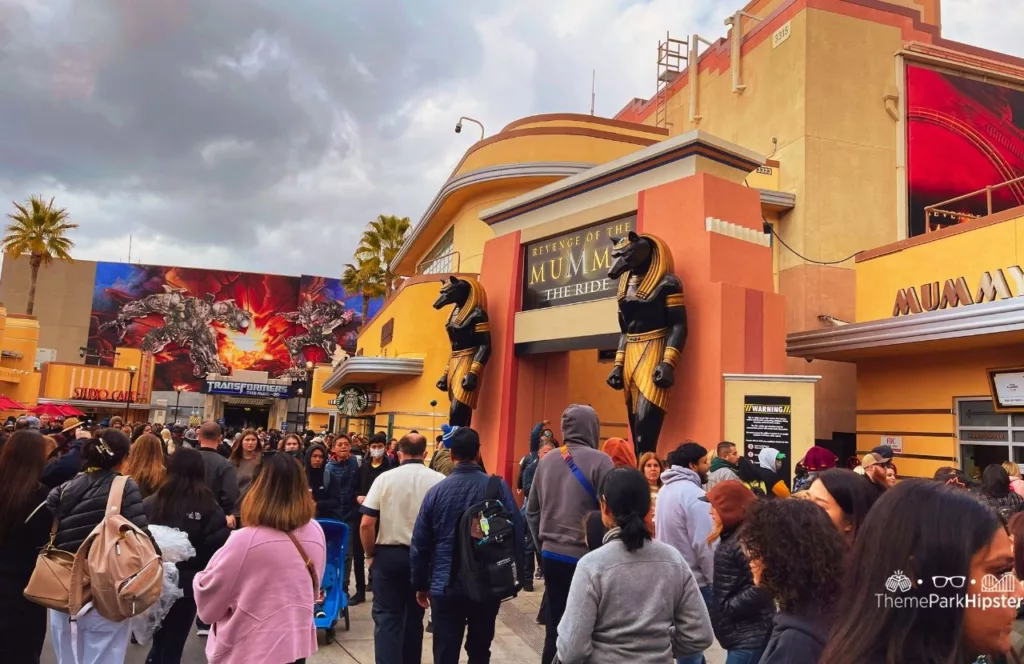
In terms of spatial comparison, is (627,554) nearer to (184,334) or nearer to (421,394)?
(421,394)

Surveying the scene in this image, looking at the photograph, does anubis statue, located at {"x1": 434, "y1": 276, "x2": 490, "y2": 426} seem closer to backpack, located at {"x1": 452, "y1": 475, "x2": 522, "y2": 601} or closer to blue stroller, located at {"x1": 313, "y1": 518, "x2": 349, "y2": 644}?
blue stroller, located at {"x1": 313, "y1": 518, "x2": 349, "y2": 644}

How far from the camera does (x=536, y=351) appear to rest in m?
14.1

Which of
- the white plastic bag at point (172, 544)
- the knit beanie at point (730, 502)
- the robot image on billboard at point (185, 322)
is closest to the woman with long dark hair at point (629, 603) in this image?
the knit beanie at point (730, 502)

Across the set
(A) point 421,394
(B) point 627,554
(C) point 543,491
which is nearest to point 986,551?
(B) point 627,554

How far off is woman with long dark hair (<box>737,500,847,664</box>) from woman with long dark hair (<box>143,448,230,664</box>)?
143 inches

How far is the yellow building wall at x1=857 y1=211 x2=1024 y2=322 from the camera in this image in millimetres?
10961

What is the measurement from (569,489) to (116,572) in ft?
8.95

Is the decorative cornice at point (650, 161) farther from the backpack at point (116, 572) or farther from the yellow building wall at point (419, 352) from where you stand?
the backpack at point (116, 572)

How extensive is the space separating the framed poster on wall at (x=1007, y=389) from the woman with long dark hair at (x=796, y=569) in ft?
32.5

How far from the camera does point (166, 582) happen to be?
4340mm

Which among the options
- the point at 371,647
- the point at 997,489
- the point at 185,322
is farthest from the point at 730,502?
the point at 185,322

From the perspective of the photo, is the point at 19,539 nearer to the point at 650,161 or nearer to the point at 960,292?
the point at 650,161

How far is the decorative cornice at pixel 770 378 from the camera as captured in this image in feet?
32.1

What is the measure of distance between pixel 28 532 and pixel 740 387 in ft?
27.6
